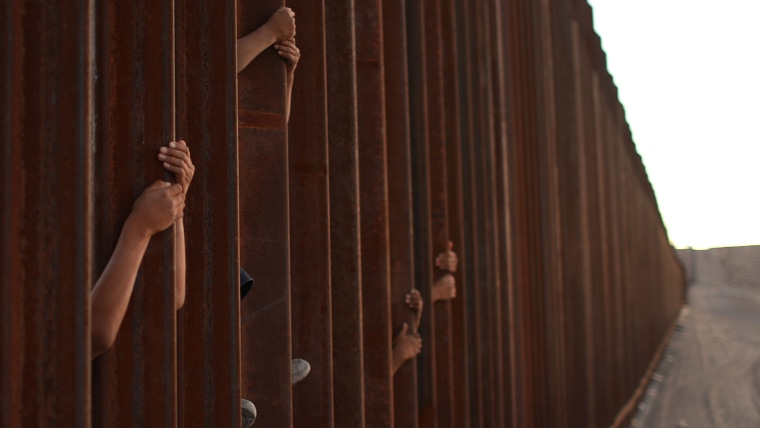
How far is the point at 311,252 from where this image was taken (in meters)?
3.94

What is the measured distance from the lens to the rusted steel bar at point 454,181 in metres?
6.36

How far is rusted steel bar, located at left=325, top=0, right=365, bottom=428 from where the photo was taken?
4.18 meters

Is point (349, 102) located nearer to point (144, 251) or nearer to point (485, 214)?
point (144, 251)

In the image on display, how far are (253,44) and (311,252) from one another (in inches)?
35.6

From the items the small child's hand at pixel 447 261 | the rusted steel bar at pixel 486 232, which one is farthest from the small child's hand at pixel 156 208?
the rusted steel bar at pixel 486 232

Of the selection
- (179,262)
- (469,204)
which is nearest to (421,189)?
(469,204)

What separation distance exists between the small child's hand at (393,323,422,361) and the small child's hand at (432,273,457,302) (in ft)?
2.22

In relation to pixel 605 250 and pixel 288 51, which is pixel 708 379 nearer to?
pixel 605 250

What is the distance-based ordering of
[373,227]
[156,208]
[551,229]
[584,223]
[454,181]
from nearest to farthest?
[156,208], [373,227], [454,181], [551,229], [584,223]

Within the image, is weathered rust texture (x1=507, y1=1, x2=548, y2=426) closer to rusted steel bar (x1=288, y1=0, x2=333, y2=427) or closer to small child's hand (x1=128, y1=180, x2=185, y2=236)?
rusted steel bar (x1=288, y1=0, x2=333, y2=427)

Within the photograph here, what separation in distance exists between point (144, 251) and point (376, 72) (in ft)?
8.22

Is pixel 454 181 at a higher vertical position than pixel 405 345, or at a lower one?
higher

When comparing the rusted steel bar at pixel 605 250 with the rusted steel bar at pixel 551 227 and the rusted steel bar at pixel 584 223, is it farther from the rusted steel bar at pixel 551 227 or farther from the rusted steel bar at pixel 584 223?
the rusted steel bar at pixel 551 227

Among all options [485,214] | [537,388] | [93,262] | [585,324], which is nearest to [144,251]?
[93,262]
